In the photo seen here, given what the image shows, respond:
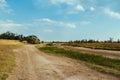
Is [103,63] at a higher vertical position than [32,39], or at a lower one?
lower

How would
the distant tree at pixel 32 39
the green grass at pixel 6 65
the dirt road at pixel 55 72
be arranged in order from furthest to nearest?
the distant tree at pixel 32 39
the green grass at pixel 6 65
the dirt road at pixel 55 72

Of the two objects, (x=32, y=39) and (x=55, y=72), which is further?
(x=32, y=39)

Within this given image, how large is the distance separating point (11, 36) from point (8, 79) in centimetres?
14011

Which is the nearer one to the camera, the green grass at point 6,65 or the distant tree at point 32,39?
the green grass at point 6,65

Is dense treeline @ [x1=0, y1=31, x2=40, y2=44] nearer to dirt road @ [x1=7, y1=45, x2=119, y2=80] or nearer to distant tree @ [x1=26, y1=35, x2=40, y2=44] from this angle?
distant tree @ [x1=26, y1=35, x2=40, y2=44]

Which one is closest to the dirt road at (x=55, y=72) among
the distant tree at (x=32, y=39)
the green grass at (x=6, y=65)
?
the green grass at (x=6, y=65)

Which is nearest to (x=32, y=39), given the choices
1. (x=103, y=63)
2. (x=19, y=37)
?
(x=19, y=37)

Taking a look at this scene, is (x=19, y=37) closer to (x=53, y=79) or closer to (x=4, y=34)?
(x=4, y=34)

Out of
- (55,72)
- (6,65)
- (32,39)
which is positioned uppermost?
(32,39)

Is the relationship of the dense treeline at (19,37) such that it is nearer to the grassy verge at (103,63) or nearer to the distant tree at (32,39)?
the distant tree at (32,39)

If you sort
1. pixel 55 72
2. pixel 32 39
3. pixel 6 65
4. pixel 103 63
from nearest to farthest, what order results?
1. pixel 55 72
2. pixel 6 65
3. pixel 103 63
4. pixel 32 39

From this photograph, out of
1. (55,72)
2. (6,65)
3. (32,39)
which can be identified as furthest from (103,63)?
(32,39)

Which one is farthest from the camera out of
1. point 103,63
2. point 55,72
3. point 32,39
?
point 32,39

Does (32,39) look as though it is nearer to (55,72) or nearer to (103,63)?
(103,63)
